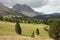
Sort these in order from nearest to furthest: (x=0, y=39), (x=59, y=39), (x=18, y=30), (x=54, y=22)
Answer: (x=0, y=39) < (x=59, y=39) < (x=54, y=22) < (x=18, y=30)

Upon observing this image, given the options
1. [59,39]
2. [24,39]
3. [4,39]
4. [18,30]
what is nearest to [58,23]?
[59,39]

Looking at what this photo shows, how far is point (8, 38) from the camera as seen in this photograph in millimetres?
40750

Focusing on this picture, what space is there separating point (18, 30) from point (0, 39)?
7336 cm

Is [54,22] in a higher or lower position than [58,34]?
higher

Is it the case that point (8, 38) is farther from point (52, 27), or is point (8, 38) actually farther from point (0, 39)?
point (52, 27)

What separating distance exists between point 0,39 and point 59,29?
2585cm

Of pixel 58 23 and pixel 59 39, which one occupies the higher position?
pixel 58 23

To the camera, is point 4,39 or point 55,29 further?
point 55,29

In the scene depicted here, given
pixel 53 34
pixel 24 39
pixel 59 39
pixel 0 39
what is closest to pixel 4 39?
pixel 0 39

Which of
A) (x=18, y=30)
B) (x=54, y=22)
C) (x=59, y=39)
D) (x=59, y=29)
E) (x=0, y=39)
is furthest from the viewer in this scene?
(x=18, y=30)

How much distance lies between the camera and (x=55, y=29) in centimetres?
6019

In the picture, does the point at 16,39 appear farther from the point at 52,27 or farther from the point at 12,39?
the point at 52,27

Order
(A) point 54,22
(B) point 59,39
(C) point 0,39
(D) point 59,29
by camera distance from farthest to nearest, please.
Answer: (A) point 54,22, (D) point 59,29, (B) point 59,39, (C) point 0,39

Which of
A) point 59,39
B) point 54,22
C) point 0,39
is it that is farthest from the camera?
point 54,22
